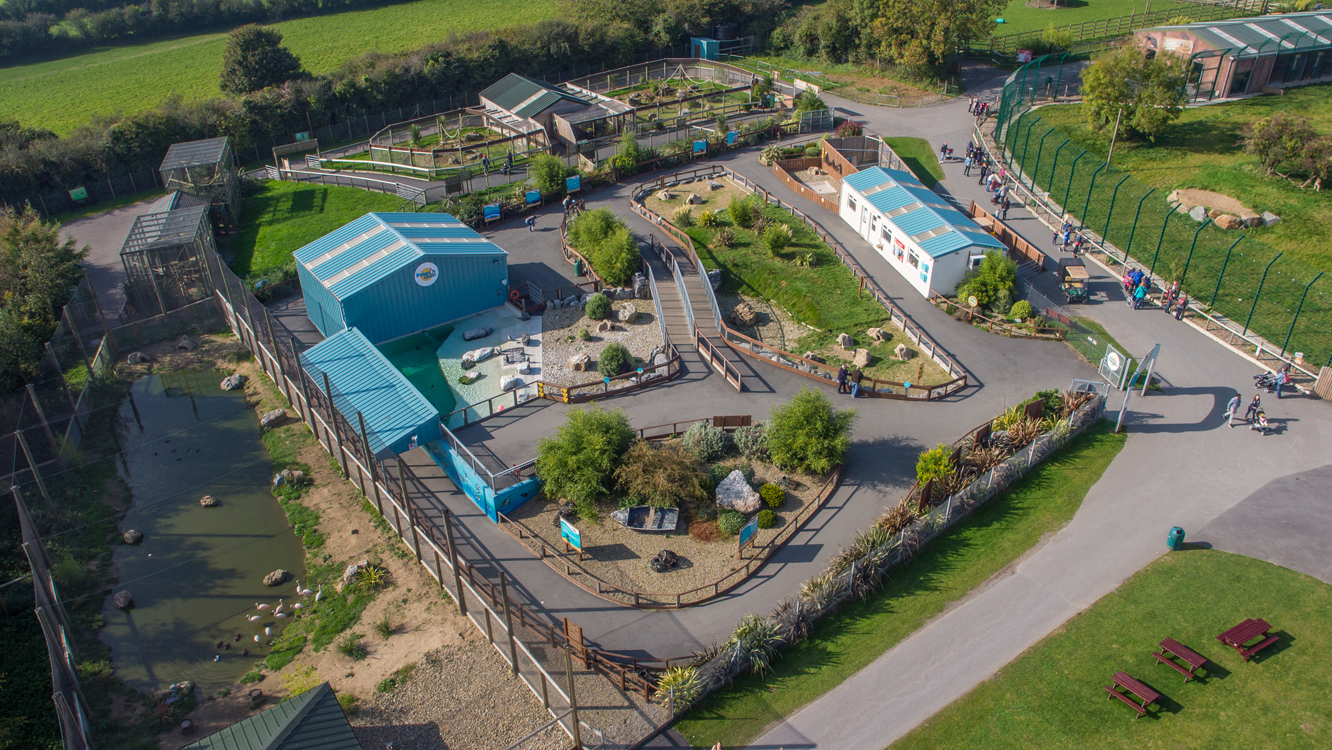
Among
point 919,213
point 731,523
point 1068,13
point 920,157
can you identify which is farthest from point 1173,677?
point 1068,13

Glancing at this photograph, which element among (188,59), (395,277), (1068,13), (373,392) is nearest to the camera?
(373,392)

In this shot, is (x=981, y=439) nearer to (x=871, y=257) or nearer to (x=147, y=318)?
(x=871, y=257)

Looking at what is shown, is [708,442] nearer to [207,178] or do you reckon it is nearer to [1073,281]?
[1073,281]

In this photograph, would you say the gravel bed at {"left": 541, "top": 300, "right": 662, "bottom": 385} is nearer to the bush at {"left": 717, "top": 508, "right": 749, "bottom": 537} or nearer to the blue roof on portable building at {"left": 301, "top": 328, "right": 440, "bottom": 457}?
the blue roof on portable building at {"left": 301, "top": 328, "right": 440, "bottom": 457}

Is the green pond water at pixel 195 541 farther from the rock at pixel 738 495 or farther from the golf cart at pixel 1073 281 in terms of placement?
the golf cart at pixel 1073 281

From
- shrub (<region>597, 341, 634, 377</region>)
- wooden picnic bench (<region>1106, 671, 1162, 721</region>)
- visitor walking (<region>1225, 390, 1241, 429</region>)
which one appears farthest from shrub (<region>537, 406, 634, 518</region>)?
visitor walking (<region>1225, 390, 1241, 429</region>)

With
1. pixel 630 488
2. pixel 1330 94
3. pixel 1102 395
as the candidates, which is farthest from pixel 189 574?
pixel 1330 94
